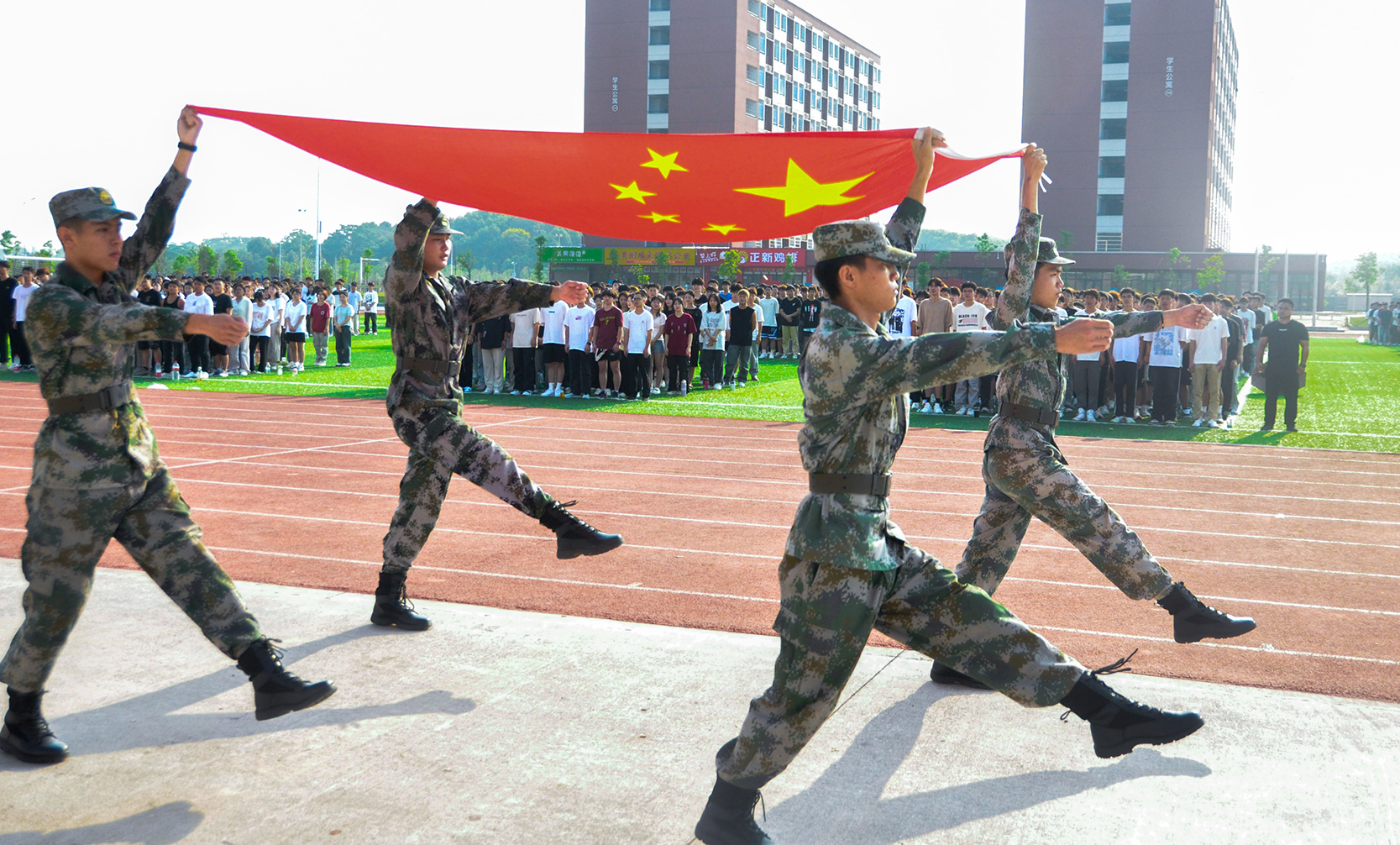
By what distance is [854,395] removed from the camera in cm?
323

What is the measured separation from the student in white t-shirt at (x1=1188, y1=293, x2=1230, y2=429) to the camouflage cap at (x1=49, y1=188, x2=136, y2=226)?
1611cm

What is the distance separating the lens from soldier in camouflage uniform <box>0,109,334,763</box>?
13.3ft

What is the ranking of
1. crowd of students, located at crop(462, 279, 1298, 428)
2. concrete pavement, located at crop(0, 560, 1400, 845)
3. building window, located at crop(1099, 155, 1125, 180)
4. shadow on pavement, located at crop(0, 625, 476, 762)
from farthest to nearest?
building window, located at crop(1099, 155, 1125, 180) < crowd of students, located at crop(462, 279, 1298, 428) < shadow on pavement, located at crop(0, 625, 476, 762) < concrete pavement, located at crop(0, 560, 1400, 845)

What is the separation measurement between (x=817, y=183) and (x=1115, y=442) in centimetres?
1057

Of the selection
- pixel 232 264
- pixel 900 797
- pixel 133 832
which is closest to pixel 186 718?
pixel 133 832

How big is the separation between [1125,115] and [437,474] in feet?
266

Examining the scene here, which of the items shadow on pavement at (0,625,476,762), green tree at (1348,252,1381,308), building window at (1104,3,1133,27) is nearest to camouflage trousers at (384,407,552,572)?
shadow on pavement at (0,625,476,762)

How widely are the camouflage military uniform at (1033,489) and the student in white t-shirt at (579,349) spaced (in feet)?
51.5

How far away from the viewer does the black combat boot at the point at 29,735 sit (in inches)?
161

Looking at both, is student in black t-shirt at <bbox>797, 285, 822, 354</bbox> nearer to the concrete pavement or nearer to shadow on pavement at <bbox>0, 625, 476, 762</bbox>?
the concrete pavement

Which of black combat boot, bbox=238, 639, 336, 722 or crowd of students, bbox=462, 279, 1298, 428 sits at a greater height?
crowd of students, bbox=462, 279, 1298, 428

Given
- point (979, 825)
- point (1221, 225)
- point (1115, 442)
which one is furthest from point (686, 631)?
point (1221, 225)

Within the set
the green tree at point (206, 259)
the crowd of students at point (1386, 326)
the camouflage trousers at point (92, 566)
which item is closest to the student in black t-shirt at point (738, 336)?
the camouflage trousers at point (92, 566)

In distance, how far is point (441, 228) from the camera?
5773 millimetres
